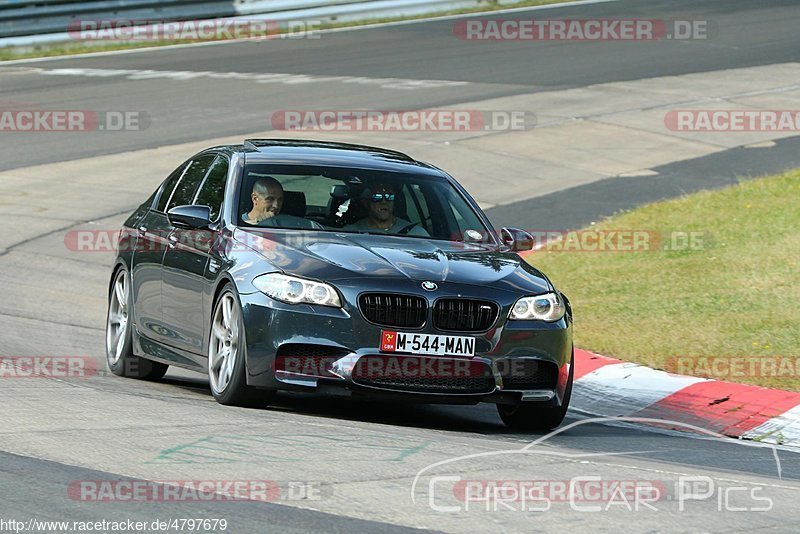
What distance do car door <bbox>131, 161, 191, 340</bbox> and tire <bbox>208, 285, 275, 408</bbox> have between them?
39.2 inches

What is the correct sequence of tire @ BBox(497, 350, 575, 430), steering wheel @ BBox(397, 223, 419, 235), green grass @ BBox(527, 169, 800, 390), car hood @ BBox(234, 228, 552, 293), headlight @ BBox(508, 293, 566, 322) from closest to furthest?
car hood @ BBox(234, 228, 552, 293)
headlight @ BBox(508, 293, 566, 322)
tire @ BBox(497, 350, 575, 430)
steering wheel @ BBox(397, 223, 419, 235)
green grass @ BBox(527, 169, 800, 390)

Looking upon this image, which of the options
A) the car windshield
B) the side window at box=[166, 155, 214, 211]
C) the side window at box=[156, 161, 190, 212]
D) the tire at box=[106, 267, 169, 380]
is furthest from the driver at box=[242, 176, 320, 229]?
the tire at box=[106, 267, 169, 380]

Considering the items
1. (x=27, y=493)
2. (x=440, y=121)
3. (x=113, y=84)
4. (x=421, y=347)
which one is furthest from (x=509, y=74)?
(x=27, y=493)

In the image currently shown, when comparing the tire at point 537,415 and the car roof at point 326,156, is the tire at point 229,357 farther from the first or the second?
the tire at point 537,415

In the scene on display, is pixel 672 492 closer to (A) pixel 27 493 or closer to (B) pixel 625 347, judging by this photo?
(A) pixel 27 493

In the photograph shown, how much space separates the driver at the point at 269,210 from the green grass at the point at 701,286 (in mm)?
2996

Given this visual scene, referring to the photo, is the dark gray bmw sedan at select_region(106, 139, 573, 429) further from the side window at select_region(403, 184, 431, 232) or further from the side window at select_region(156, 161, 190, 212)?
the side window at select_region(156, 161, 190, 212)

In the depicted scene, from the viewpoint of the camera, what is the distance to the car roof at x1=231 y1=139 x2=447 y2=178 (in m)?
9.40

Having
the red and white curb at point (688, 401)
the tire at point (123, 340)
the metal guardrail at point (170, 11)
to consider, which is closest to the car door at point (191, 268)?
the tire at point (123, 340)

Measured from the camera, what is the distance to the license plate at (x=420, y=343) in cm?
796

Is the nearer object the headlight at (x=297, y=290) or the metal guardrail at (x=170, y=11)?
the headlight at (x=297, y=290)

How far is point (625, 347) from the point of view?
433 inches

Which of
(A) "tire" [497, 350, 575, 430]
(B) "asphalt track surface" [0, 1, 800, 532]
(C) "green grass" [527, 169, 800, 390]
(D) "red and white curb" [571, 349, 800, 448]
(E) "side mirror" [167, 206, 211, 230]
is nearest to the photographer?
(B) "asphalt track surface" [0, 1, 800, 532]

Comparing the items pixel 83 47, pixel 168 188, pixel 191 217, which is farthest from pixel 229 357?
pixel 83 47
